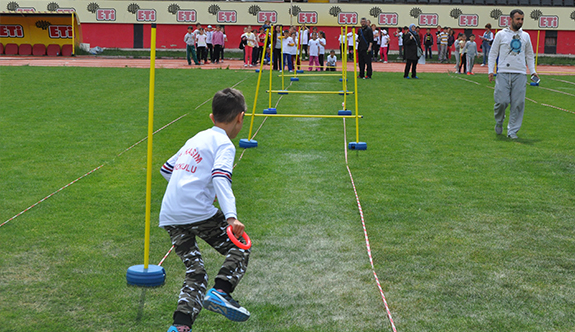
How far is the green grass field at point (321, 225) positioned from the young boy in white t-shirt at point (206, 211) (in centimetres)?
61

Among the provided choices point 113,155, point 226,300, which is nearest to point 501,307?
point 226,300

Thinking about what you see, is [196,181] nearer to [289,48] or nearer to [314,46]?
[289,48]

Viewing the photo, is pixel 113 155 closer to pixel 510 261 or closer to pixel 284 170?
pixel 284 170

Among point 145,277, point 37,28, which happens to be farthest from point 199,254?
point 37,28

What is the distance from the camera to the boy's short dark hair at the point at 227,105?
392cm

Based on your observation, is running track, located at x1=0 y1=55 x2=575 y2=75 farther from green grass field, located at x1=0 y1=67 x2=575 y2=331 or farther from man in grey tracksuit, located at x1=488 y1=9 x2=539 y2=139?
man in grey tracksuit, located at x1=488 y1=9 x2=539 y2=139

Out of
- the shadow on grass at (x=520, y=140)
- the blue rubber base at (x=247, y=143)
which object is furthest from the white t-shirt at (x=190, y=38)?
the shadow on grass at (x=520, y=140)

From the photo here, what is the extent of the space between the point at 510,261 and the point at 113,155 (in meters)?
6.78

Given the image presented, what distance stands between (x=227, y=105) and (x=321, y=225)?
299 centimetres

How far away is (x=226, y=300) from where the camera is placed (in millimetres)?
3627

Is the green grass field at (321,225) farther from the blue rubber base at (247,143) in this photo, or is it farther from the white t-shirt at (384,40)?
the white t-shirt at (384,40)

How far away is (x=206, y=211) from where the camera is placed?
381 cm

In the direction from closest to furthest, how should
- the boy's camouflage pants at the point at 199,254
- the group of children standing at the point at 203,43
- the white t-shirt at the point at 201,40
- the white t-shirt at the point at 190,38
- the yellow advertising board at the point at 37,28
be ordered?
the boy's camouflage pants at the point at 199,254, the white t-shirt at the point at 190,38, the group of children standing at the point at 203,43, the white t-shirt at the point at 201,40, the yellow advertising board at the point at 37,28

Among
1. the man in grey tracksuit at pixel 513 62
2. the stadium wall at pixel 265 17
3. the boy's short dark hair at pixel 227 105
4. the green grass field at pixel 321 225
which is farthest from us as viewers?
the stadium wall at pixel 265 17
